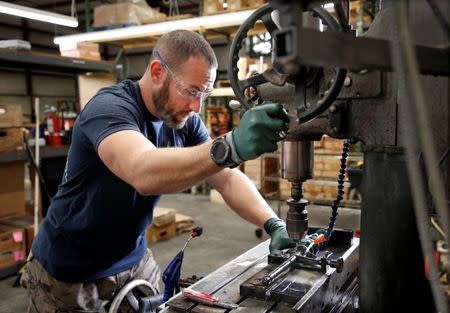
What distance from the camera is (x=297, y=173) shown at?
1035 mm

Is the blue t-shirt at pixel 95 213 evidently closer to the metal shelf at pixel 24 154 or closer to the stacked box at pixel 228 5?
the metal shelf at pixel 24 154

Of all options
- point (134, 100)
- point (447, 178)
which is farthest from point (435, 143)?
point (134, 100)

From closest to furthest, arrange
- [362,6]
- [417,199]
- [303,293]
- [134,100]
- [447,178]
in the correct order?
[417,199], [447,178], [303,293], [134,100], [362,6]

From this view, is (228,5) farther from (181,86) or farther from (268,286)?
(268,286)

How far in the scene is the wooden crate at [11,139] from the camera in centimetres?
304

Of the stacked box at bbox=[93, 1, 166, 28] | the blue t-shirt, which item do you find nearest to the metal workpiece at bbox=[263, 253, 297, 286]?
the blue t-shirt

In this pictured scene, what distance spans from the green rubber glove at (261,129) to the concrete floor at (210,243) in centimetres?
249

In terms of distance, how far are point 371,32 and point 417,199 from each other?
18.0 inches

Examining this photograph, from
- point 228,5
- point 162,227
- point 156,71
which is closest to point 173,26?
point 228,5

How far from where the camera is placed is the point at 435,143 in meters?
0.74

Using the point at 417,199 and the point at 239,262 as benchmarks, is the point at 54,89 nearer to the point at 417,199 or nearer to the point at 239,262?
the point at 239,262

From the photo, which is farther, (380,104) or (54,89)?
(54,89)

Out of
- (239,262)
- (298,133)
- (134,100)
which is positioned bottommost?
(239,262)

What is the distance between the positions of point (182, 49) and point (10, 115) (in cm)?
233
